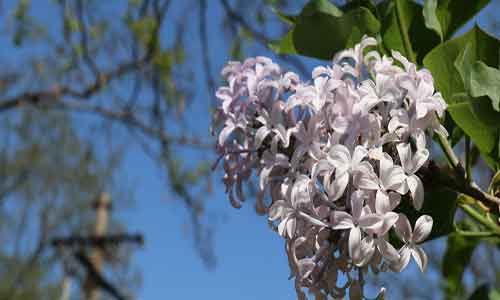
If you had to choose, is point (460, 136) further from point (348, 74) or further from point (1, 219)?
point (1, 219)

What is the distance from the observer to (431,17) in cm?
73

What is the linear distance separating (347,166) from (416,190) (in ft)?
0.19

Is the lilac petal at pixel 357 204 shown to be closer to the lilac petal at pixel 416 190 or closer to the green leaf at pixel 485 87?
the lilac petal at pixel 416 190

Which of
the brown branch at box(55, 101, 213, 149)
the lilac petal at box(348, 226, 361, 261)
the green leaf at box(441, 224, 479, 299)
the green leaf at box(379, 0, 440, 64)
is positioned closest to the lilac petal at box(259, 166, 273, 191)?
the lilac petal at box(348, 226, 361, 261)

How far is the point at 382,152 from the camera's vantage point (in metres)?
0.57

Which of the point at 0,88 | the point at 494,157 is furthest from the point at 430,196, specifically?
the point at 0,88

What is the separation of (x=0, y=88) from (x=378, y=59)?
413 cm

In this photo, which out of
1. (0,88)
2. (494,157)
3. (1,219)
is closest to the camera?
(494,157)

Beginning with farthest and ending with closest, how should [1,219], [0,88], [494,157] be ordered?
[1,219] < [0,88] < [494,157]

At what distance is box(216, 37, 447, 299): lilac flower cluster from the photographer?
538 millimetres

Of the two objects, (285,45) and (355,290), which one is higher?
(285,45)

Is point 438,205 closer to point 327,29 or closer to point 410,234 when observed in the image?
point 410,234

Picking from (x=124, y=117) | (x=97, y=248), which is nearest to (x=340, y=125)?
(x=124, y=117)

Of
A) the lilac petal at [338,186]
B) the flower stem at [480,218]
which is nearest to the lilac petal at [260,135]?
the lilac petal at [338,186]
